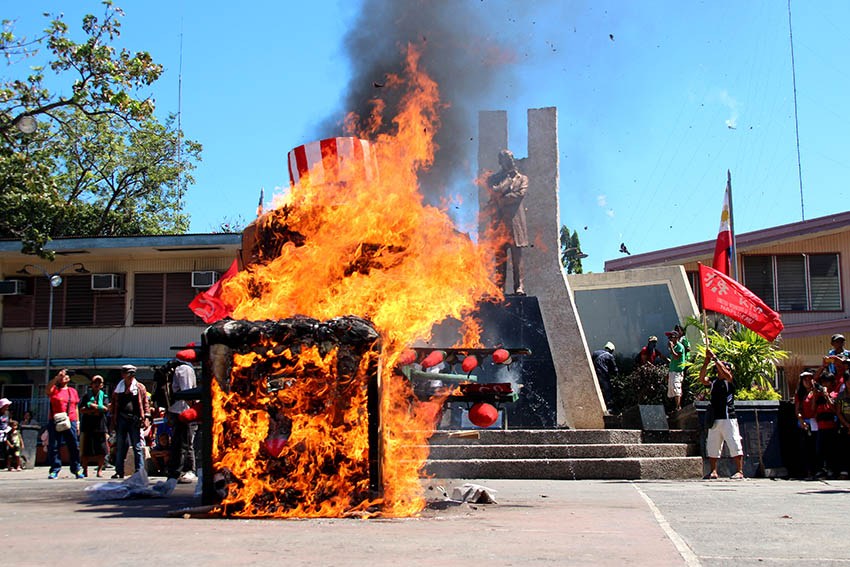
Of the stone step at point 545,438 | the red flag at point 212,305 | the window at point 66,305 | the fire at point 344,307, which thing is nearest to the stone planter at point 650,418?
the stone step at point 545,438

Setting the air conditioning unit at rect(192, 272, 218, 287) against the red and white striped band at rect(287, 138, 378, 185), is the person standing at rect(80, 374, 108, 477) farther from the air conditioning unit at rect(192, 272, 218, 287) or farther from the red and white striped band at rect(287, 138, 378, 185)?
the air conditioning unit at rect(192, 272, 218, 287)

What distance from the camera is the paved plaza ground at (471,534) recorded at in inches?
219

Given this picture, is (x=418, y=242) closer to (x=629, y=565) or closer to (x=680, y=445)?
(x=629, y=565)

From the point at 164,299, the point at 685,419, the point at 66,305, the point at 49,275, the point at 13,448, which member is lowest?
the point at 13,448

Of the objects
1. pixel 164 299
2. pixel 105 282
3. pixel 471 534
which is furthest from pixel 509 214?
pixel 105 282

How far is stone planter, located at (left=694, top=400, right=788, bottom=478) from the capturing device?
48.9ft

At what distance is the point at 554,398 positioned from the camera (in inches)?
705

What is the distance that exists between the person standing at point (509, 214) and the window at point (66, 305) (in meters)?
14.6

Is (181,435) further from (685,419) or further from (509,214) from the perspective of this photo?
(509,214)

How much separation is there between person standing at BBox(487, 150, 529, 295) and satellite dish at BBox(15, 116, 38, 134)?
30.4 feet

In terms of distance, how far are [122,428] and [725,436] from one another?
9040mm

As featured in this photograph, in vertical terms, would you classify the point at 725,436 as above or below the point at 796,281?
below

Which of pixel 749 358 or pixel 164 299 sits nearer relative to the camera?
pixel 749 358

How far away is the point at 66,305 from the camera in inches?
1169
